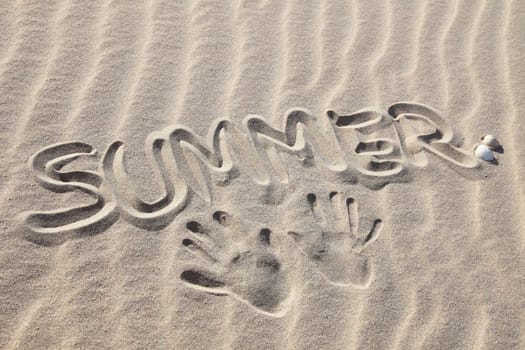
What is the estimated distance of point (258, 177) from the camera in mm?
2447

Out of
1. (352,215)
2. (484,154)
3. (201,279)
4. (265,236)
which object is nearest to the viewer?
(201,279)

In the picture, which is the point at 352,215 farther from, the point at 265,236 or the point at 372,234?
the point at 265,236

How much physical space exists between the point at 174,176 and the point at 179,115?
1.16ft

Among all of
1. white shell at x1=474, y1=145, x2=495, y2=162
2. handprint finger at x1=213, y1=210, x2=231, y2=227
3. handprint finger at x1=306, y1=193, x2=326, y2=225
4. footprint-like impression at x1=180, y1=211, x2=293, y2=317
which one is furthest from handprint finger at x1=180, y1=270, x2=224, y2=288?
white shell at x1=474, y1=145, x2=495, y2=162

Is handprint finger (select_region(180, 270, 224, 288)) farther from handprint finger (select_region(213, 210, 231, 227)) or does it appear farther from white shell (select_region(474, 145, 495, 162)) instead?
white shell (select_region(474, 145, 495, 162))

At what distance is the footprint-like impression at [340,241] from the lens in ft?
7.12

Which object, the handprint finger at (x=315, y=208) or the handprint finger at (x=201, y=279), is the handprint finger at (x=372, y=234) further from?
the handprint finger at (x=201, y=279)

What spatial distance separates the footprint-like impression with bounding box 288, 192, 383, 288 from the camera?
7.12 feet

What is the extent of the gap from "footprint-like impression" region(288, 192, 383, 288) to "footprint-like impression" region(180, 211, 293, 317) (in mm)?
148

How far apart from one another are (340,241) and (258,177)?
440 millimetres

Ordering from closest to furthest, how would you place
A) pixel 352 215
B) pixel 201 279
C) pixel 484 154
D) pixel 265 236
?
1. pixel 201 279
2. pixel 265 236
3. pixel 352 215
4. pixel 484 154

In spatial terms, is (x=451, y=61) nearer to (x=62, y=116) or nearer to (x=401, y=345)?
(x=401, y=345)

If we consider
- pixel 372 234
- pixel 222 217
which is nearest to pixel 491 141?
pixel 372 234

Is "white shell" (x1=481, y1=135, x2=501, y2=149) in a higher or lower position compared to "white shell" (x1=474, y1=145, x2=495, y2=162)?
higher
